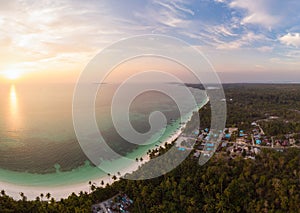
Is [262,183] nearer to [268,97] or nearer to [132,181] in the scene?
[132,181]

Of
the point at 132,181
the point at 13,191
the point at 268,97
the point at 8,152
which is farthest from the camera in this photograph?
the point at 268,97

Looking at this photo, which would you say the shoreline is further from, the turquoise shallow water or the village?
the village

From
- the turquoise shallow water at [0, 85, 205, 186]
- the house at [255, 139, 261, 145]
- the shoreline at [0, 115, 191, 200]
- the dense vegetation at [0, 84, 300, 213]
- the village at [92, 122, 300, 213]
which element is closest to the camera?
the dense vegetation at [0, 84, 300, 213]

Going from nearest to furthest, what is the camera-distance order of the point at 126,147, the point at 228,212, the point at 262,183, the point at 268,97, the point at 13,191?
the point at 228,212, the point at 262,183, the point at 13,191, the point at 126,147, the point at 268,97

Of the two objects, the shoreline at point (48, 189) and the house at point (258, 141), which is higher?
the house at point (258, 141)

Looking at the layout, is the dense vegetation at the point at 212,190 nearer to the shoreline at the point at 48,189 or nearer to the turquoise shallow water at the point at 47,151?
the shoreline at the point at 48,189

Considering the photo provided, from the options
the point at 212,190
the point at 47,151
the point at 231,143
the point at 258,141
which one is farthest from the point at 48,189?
the point at 258,141

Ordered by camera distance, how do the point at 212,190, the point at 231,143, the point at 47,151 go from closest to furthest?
1. the point at 212,190
2. the point at 231,143
3. the point at 47,151

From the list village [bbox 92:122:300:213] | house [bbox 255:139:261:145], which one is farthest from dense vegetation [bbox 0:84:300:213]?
house [bbox 255:139:261:145]

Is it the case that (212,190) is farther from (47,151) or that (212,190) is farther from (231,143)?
(47,151)

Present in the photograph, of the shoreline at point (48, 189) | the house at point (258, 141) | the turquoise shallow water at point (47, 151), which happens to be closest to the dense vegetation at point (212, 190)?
the shoreline at point (48, 189)

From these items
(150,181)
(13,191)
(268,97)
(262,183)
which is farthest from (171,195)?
(268,97)
